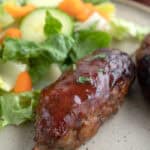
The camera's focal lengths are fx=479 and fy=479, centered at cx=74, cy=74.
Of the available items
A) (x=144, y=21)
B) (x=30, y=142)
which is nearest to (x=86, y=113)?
(x=30, y=142)

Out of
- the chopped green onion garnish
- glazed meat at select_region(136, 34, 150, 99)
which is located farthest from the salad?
glazed meat at select_region(136, 34, 150, 99)

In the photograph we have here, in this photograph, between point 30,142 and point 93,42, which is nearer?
point 30,142

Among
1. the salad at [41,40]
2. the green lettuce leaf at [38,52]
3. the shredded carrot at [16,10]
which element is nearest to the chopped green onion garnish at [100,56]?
the salad at [41,40]

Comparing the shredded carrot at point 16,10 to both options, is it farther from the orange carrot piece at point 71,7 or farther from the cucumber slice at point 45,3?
the orange carrot piece at point 71,7

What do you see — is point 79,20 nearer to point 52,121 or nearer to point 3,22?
point 3,22

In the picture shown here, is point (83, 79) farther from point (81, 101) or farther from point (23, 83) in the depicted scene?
point (23, 83)

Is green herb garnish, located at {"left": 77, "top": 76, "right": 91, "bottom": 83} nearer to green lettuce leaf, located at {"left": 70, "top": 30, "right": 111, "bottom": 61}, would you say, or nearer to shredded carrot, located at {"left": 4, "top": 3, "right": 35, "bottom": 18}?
green lettuce leaf, located at {"left": 70, "top": 30, "right": 111, "bottom": 61}

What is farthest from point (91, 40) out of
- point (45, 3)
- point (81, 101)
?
point (81, 101)
